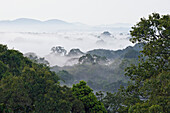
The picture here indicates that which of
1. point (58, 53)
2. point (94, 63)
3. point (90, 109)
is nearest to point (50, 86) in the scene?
point (90, 109)

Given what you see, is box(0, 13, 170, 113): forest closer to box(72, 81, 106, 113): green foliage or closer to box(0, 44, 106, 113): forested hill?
box(0, 44, 106, 113): forested hill

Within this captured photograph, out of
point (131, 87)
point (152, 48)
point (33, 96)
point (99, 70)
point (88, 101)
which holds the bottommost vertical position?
point (99, 70)

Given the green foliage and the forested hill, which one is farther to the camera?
the green foliage

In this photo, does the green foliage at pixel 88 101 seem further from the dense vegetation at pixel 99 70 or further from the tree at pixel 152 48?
the dense vegetation at pixel 99 70

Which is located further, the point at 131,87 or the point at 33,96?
the point at 131,87

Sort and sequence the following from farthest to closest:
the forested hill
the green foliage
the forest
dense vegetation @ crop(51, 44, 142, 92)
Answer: dense vegetation @ crop(51, 44, 142, 92) < the green foliage < the forested hill < the forest

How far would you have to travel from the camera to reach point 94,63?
6975cm

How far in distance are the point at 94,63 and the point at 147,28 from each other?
57.5m

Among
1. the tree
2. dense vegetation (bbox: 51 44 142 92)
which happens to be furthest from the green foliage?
dense vegetation (bbox: 51 44 142 92)

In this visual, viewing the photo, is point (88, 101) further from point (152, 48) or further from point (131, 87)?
point (152, 48)

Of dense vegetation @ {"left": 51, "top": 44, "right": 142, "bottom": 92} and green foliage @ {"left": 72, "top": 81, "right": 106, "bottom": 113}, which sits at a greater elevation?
green foliage @ {"left": 72, "top": 81, "right": 106, "bottom": 113}

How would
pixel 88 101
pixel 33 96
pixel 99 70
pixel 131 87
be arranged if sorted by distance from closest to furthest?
pixel 33 96 < pixel 131 87 < pixel 88 101 < pixel 99 70

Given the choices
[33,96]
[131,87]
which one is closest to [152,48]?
[131,87]

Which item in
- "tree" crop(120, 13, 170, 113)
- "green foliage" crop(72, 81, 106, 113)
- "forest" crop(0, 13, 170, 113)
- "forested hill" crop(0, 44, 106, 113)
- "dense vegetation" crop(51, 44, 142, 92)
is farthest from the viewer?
"dense vegetation" crop(51, 44, 142, 92)
